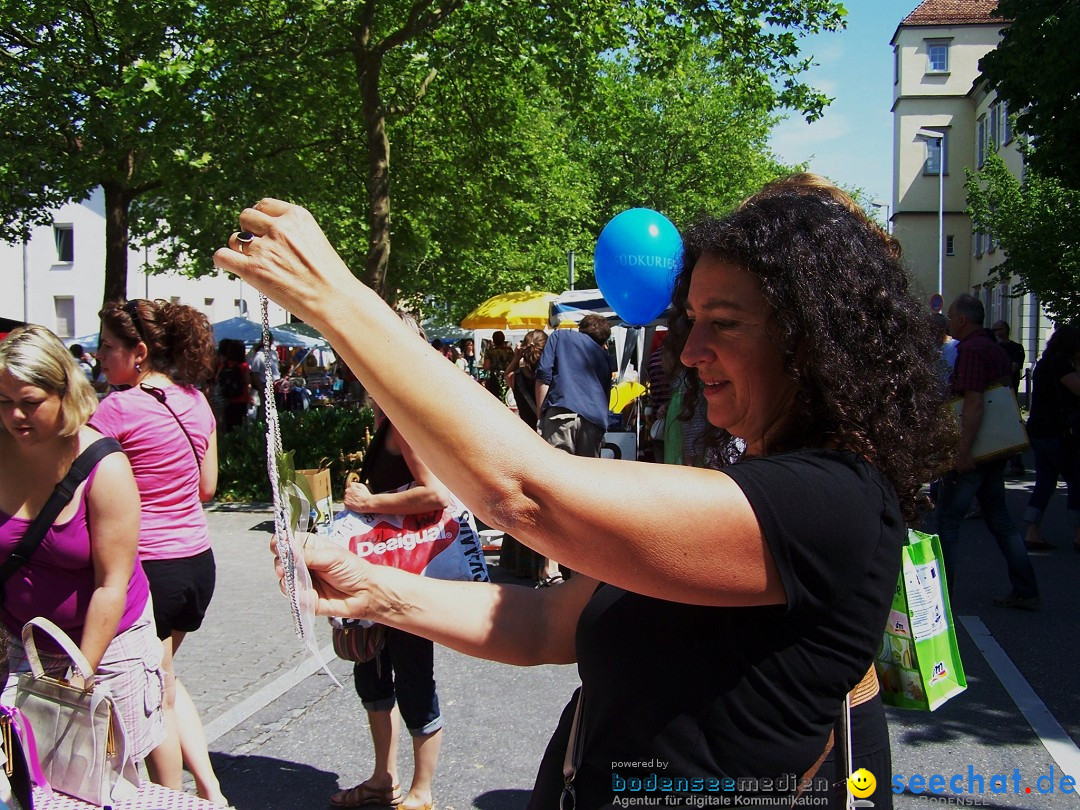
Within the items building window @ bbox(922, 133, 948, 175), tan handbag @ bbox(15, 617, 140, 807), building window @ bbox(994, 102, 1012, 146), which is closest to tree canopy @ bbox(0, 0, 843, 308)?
tan handbag @ bbox(15, 617, 140, 807)

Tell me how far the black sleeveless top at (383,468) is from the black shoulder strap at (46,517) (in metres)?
1.09

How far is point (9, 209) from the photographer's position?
15.4m

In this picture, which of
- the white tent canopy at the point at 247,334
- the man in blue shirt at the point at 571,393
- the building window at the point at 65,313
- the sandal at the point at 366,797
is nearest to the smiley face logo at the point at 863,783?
the sandal at the point at 366,797

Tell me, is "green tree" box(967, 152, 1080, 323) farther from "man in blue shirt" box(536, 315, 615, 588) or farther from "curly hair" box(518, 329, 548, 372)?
"man in blue shirt" box(536, 315, 615, 588)

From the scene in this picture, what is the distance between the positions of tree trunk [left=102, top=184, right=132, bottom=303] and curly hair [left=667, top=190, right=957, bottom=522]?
15427 mm

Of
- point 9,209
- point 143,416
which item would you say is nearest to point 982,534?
point 143,416

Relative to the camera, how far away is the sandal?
3.69 metres

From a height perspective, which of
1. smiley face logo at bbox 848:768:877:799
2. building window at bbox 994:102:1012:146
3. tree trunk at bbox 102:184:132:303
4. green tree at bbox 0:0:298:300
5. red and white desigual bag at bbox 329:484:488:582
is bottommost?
smiley face logo at bbox 848:768:877:799

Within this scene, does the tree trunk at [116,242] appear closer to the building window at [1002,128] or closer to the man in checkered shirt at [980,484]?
the man in checkered shirt at [980,484]

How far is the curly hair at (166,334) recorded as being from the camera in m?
3.59

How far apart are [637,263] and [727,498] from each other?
216 inches

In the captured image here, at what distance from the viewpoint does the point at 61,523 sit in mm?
2723

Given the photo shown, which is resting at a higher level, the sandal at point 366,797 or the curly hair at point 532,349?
the curly hair at point 532,349

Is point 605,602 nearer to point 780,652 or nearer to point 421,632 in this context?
point 780,652
